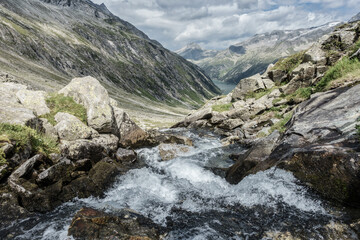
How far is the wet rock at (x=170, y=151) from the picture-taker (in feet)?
78.7

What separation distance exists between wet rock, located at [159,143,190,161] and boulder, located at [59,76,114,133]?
6552 mm

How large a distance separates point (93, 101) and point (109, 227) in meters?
18.2

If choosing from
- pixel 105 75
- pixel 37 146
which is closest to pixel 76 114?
pixel 37 146

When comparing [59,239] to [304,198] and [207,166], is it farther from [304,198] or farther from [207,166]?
[207,166]

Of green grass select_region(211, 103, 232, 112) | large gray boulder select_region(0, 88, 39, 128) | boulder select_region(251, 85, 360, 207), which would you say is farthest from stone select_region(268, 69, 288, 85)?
large gray boulder select_region(0, 88, 39, 128)

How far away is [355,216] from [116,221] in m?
10.2

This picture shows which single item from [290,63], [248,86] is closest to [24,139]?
[248,86]

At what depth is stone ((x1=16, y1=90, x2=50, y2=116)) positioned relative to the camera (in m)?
20.4

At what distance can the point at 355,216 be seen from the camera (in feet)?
27.7

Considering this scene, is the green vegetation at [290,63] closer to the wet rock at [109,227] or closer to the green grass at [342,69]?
the green grass at [342,69]

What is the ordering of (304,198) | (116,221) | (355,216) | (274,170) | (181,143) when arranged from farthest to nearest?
(181,143) < (274,170) < (304,198) < (116,221) < (355,216)

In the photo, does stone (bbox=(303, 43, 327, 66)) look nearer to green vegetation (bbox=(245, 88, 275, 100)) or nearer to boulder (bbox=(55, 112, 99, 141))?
green vegetation (bbox=(245, 88, 275, 100))

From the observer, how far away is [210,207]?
12.0 meters

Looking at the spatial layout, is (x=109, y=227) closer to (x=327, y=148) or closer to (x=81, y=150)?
(x=81, y=150)
